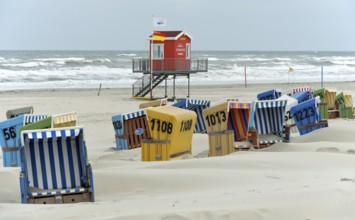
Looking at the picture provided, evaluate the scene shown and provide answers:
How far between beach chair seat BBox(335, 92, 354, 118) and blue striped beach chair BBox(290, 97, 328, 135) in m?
5.98

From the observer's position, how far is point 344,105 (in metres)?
20.1

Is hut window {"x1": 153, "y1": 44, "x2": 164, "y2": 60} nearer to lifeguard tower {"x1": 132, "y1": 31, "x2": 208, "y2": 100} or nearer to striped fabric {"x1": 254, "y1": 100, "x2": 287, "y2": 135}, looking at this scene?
lifeguard tower {"x1": 132, "y1": 31, "x2": 208, "y2": 100}

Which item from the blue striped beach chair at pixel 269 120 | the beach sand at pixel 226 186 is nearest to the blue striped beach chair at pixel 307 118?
the beach sand at pixel 226 186

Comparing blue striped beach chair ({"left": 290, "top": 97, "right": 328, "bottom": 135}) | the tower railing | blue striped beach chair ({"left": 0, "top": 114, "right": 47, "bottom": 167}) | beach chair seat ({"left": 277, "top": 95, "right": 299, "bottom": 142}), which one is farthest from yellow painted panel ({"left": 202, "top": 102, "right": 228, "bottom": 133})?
the tower railing

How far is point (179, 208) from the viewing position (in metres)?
6.66

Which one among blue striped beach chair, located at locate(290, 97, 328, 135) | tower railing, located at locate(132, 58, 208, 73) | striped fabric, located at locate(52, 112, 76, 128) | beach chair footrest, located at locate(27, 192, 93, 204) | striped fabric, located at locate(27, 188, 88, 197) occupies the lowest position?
beach chair footrest, located at locate(27, 192, 93, 204)

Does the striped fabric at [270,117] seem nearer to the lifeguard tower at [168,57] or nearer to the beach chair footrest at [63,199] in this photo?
the beach chair footrest at [63,199]

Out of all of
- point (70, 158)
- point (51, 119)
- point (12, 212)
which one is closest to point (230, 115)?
point (51, 119)

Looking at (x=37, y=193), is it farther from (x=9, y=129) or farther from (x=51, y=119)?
(x=9, y=129)

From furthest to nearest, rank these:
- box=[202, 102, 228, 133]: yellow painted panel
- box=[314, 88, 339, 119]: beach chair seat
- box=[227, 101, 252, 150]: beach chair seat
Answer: box=[314, 88, 339, 119]: beach chair seat
box=[227, 101, 252, 150]: beach chair seat
box=[202, 102, 228, 133]: yellow painted panel

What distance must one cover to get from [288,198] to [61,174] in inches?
121

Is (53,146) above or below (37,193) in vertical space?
above

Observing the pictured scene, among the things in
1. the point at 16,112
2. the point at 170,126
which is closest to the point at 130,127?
the point at 16,112

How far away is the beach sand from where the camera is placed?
256 inches
